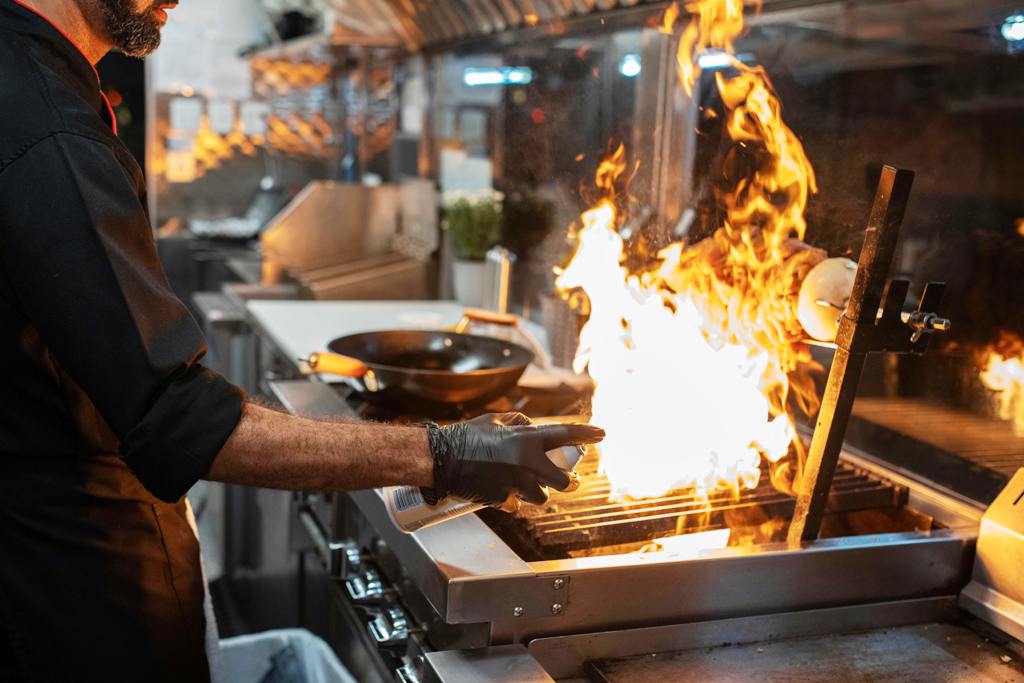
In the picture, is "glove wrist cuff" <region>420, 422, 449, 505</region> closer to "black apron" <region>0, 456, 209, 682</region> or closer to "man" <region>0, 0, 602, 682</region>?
"man" <region>0, 0, 602, 682</region>

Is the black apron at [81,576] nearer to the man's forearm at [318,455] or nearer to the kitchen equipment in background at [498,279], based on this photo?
Result: the man's forearm at [318,455]

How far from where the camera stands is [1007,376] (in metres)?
1.68

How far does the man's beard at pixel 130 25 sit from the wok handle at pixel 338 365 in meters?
0.73

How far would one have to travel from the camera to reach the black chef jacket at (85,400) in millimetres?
1181

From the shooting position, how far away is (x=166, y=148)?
20.1 feet

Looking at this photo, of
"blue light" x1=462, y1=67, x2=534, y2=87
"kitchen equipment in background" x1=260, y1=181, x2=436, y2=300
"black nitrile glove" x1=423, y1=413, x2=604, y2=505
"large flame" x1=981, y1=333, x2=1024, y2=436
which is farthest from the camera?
"kitchen equipment in background" x1=260, y1=181, x2=436, y2=300

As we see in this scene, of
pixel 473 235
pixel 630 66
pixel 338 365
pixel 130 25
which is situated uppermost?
pixel 630 66

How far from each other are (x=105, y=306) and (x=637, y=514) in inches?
35.1

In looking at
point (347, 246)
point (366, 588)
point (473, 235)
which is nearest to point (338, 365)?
point (366, 588)

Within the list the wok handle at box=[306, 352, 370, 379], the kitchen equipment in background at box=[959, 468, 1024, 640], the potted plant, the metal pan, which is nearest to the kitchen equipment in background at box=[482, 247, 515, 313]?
the potted plant

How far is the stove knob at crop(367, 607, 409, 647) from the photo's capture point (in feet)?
5.32

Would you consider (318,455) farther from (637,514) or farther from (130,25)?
(130,25)

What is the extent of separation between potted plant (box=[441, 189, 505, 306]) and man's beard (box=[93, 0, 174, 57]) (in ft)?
7.24

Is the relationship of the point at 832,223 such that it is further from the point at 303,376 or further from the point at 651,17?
the point at 303,376
